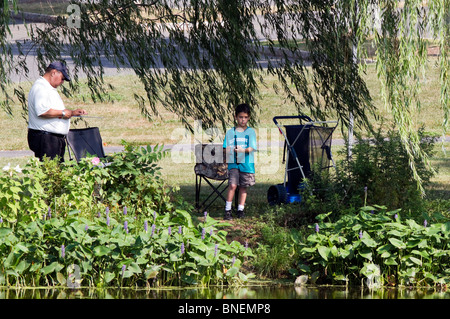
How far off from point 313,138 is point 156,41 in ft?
7.47

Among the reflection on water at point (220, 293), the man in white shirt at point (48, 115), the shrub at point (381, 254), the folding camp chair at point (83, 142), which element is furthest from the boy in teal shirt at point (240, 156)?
the reflection on water at point (220, 293)

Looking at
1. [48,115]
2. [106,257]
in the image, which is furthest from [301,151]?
[106,257]

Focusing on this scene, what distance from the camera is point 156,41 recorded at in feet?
27.8

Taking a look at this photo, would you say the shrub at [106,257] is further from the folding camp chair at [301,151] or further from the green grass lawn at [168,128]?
the green grass lawn at [168,128]

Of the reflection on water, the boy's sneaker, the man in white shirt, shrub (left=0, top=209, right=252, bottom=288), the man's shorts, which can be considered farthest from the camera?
the man's shorts

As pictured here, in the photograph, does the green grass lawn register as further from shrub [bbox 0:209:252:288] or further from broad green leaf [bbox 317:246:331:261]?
shrub [bbox 0:209:252:288]

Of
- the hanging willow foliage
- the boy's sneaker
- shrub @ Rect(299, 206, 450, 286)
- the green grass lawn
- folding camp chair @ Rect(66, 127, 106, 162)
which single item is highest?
the hanging willow foliage

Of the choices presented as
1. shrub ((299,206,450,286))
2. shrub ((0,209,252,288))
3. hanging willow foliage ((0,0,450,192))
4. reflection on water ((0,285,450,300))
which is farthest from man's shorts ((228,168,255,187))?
reflection on water ((0,285,450,300))

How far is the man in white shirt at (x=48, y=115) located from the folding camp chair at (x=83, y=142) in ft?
0.84

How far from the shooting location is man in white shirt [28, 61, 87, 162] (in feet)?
24.7

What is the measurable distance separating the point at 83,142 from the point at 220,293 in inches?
139

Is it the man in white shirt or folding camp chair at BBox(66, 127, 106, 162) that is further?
folding camp chair at BBox(66, 127, 106, 162)

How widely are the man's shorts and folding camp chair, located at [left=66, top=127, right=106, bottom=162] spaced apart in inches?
62.5

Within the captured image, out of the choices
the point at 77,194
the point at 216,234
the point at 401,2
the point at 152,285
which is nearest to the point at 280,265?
the point at 216,234
